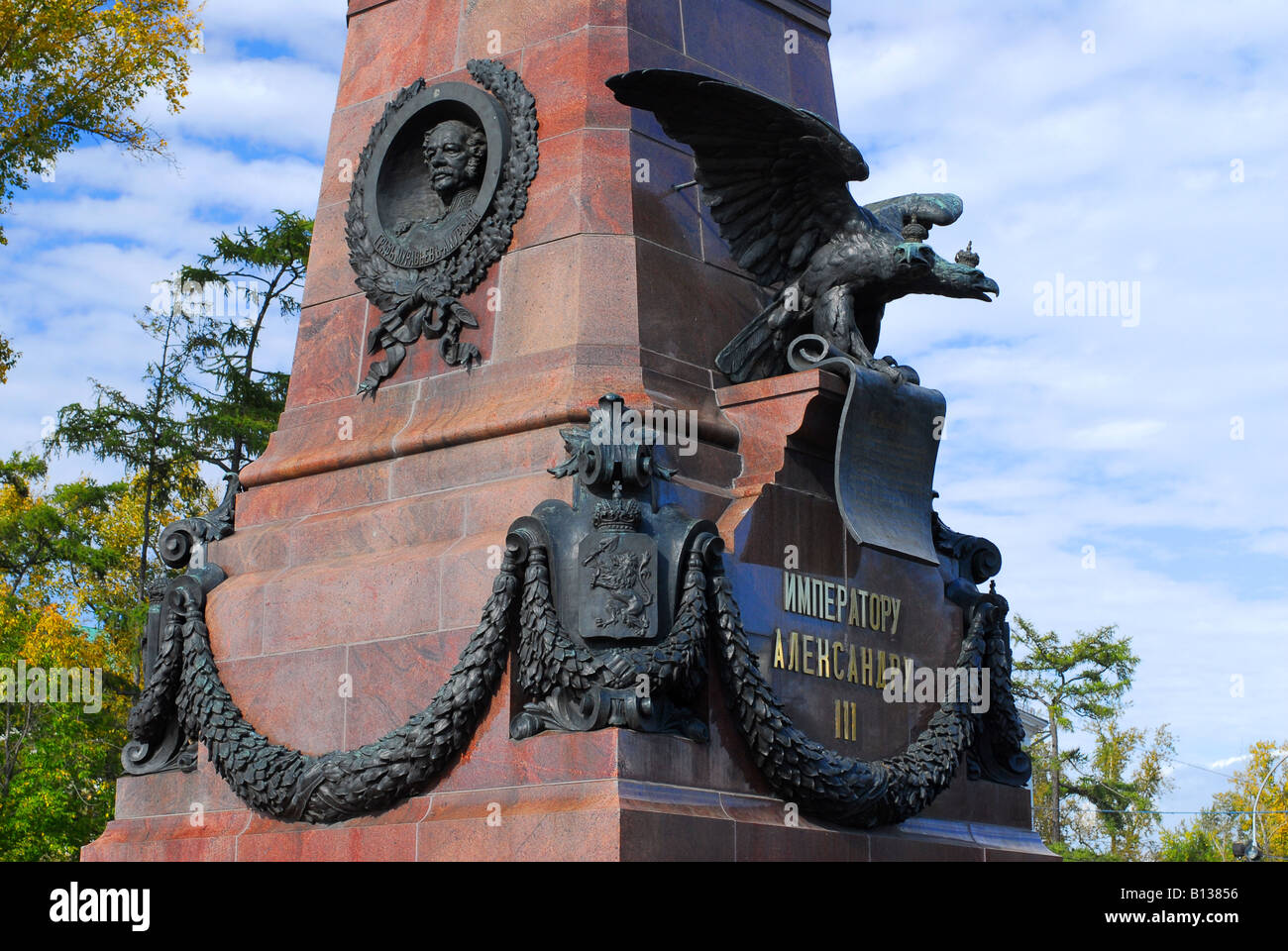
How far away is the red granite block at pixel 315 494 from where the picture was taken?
38.3 feet

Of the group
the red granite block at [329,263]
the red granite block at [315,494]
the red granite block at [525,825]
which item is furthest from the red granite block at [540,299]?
the red granite block at [525,825]

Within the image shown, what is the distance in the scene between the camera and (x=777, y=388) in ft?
37.3

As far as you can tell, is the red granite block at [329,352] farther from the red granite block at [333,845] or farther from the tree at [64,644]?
the tree at [64,644]

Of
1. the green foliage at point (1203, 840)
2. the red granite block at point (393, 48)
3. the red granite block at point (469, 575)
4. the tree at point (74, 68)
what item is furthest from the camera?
the green foliage at point (1203, 840)

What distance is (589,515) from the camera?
10156mm

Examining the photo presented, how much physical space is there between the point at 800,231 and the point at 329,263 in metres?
3.16

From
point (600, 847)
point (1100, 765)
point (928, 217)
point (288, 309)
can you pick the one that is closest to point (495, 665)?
point (600, 847)

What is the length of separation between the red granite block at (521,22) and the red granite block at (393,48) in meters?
0.16

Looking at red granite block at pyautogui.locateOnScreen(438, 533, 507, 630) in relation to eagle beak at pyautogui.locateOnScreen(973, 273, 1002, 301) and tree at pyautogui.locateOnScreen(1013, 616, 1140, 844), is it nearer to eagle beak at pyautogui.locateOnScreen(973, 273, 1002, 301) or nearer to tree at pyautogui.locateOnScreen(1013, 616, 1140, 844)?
eagle beak at pyautogui.locateOnScreen(973, 273, 1002, 301)

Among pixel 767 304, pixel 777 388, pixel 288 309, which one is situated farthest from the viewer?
pixel 288 309

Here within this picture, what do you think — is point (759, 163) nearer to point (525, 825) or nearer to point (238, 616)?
point (238, 616)

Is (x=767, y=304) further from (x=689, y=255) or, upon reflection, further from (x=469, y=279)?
(x=469, y=279)

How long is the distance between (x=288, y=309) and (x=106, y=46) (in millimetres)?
8184

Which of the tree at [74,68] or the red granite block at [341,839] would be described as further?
the tree at [74,68]
